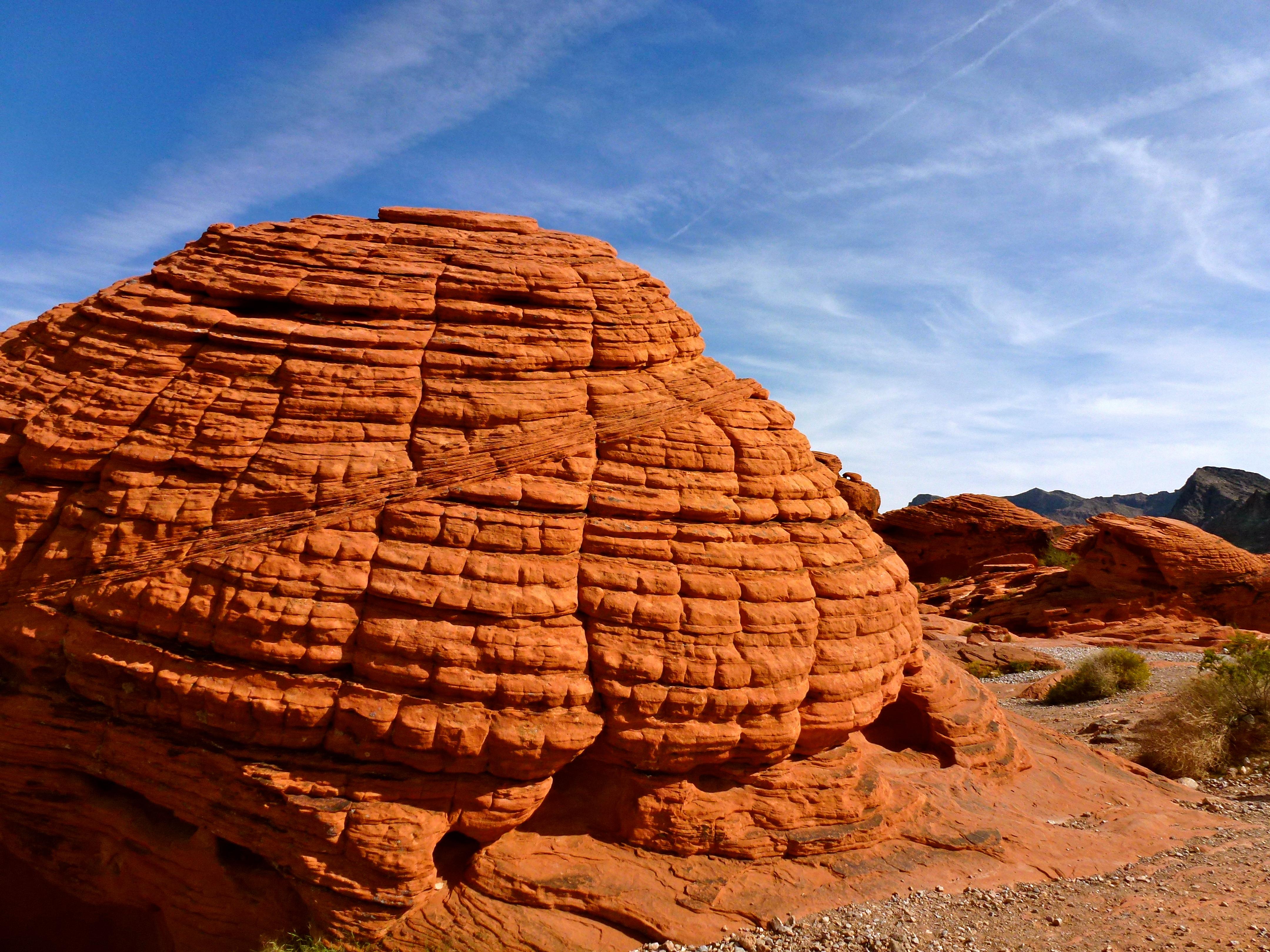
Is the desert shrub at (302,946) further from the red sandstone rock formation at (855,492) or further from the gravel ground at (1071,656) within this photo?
the gravel ground at (1071,656)

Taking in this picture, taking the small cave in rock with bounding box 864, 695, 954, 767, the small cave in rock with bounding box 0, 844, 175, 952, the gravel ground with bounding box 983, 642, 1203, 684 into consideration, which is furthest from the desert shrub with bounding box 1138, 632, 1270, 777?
the small cave in rock with bounding box 0, 844, 175, 952

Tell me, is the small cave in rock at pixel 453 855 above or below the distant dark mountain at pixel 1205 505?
below

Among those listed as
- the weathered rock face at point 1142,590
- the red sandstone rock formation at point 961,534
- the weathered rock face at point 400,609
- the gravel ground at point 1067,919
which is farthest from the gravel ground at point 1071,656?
the red sandstone rock formation at point 961,534

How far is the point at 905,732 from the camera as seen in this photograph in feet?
44.7

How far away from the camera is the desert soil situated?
8.80m

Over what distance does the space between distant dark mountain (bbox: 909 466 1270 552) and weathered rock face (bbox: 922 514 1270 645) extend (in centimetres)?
1458

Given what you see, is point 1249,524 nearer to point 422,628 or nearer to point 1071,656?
point 1071,656

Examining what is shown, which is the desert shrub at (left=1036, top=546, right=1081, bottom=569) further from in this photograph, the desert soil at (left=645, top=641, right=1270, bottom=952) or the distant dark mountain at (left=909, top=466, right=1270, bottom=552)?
the desert soil at (left=645, top=641, right=1270, bottom=952)

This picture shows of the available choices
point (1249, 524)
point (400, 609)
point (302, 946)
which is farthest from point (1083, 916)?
point (1249, 524)

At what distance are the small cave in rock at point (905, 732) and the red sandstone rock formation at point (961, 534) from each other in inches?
1469

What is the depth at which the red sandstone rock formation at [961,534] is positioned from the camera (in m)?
49.7

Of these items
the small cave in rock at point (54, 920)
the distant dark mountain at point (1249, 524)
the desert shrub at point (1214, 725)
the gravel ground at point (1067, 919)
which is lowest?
the small cave in rock at point (54, 920)

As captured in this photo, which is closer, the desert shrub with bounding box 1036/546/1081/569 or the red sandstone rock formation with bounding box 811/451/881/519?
the red sandstone rock formation with bounding box 811/451/881/519

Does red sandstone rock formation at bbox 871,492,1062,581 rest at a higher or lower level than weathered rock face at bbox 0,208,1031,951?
higher
